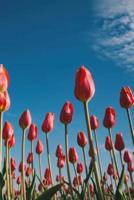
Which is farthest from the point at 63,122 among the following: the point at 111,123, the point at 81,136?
the point at 81,136

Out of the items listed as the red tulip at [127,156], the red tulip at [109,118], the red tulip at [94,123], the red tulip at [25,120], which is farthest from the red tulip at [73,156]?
the red tulip at [25,120]

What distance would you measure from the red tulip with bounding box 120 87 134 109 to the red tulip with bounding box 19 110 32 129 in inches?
73.5

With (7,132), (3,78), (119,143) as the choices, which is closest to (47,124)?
(7,132)

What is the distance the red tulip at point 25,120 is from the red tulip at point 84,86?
8.32ft

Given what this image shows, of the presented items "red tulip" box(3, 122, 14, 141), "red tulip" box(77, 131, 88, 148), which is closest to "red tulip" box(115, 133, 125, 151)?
"red tulip" box(77, 131, 88, 148)

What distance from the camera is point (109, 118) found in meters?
8.25

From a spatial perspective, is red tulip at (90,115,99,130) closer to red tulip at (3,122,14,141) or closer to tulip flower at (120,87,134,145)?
tulip flower at (120,87,134,145)

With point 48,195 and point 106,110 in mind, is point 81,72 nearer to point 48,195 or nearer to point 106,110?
point 48,195

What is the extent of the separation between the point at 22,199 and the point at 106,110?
2873 millimetres

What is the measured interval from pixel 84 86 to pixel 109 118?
3.25 meters

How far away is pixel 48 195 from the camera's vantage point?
17.2 feet

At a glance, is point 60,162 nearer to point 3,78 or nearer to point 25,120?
point 25,120

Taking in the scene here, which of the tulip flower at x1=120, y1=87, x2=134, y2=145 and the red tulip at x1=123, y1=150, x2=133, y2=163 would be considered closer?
the tulip flower at x1=120, y1=87, x2=134, y2=145

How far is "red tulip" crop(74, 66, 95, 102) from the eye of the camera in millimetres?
4973
